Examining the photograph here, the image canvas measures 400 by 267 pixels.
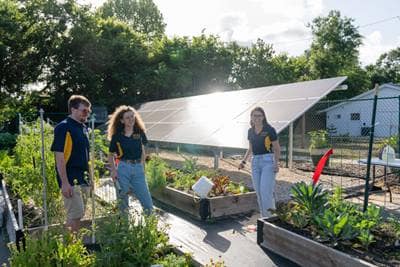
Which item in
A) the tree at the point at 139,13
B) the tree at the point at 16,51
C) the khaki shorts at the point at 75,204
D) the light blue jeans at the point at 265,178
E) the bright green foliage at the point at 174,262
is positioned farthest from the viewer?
the tree at the point at 139,13

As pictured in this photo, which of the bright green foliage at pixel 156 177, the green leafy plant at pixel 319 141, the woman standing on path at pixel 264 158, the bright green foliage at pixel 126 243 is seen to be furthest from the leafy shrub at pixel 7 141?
the bright green foliage at pixel 126 243

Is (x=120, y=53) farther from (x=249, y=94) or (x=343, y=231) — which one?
(x=343, y=231)


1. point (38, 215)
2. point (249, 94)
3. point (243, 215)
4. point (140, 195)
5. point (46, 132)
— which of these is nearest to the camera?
point (140, 195)

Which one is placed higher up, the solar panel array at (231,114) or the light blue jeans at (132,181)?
the solar panel array at (231,114)

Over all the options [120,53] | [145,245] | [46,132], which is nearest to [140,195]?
[145,245]

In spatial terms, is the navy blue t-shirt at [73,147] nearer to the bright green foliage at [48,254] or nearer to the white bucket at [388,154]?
the bright green foliage at [48,254]

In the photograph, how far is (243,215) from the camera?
5.64 meters

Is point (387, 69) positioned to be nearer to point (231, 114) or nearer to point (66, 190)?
point (231, 114)

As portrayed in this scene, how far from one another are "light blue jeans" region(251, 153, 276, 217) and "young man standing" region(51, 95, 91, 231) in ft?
7.20

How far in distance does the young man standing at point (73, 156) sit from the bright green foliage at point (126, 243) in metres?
0.52

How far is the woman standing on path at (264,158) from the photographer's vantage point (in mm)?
4836

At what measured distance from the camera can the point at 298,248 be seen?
3.82m

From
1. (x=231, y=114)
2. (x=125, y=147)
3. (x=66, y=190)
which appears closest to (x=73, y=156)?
(x=66, y=190)

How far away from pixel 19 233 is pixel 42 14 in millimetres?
17286
